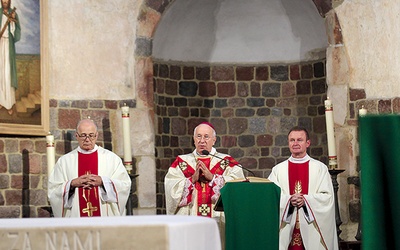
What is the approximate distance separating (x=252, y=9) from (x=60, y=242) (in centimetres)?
804

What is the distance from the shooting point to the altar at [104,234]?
3115 millimetres

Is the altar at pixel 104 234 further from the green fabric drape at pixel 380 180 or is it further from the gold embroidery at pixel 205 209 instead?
the gold embroidery at pixel 205 209

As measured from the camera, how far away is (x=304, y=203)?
7645 mm

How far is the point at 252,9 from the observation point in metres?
10.9

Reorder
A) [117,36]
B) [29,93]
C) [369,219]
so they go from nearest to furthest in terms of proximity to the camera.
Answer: [369,219] → [29,93] → [117,36]


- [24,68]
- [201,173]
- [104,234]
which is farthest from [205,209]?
[104,234]

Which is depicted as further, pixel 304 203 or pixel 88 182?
pixel 88 182

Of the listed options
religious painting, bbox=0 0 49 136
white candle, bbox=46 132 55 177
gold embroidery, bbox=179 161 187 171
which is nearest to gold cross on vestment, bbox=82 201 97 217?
white candle, bbox=46 132 55 177

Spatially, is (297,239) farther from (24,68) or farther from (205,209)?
(24,68)

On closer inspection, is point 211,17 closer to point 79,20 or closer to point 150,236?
point 79,20

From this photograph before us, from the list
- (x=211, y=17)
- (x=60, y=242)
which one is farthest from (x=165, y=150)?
(x=60, y=242)

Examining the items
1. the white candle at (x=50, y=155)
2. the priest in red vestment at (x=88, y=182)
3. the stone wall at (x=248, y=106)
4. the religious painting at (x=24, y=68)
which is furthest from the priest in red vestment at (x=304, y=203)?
the religious painting at (x=24, y=68)

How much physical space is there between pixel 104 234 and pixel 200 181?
182 inches

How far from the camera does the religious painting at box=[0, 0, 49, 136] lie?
876 centimetres
